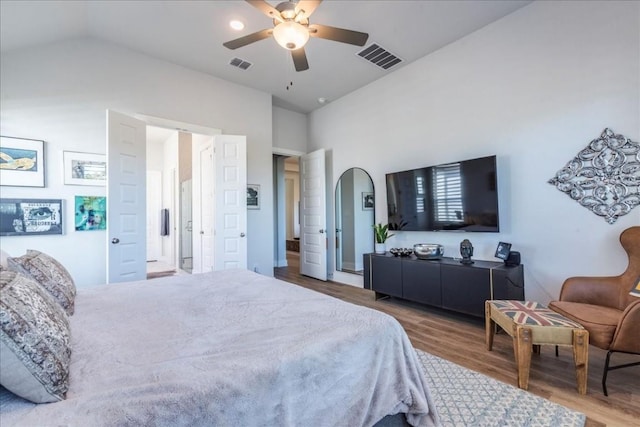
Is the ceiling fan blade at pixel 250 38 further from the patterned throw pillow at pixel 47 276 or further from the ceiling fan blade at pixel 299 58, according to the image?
the patterned throw pillow at pixel 47 276

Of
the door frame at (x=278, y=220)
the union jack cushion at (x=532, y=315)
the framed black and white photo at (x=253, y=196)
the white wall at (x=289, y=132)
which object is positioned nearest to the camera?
the union jack cushion at (x=532, y=315)

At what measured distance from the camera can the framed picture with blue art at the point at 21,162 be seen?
115 inches

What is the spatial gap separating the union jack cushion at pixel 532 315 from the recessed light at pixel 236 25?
385cm

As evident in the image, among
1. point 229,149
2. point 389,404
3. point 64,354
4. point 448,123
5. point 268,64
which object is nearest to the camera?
point 64,354

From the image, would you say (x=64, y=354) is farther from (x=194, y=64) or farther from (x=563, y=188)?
(x=194, y=64)

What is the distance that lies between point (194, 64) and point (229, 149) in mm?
1274

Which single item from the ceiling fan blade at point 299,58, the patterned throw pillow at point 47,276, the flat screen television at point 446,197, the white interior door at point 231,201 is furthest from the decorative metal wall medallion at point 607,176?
the patterned throw pillow at point 47,276

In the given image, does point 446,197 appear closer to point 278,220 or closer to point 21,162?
point 278,220

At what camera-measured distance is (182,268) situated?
20.3ft

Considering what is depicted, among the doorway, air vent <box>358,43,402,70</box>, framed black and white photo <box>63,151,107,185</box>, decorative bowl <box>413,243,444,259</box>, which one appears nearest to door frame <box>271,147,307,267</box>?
the doorway

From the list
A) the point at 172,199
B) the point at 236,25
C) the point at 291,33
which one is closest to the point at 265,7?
the point at 291,33

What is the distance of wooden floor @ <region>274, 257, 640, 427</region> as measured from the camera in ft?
5.69

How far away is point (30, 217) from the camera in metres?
3.05

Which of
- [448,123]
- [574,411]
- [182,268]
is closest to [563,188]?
[448,123]
